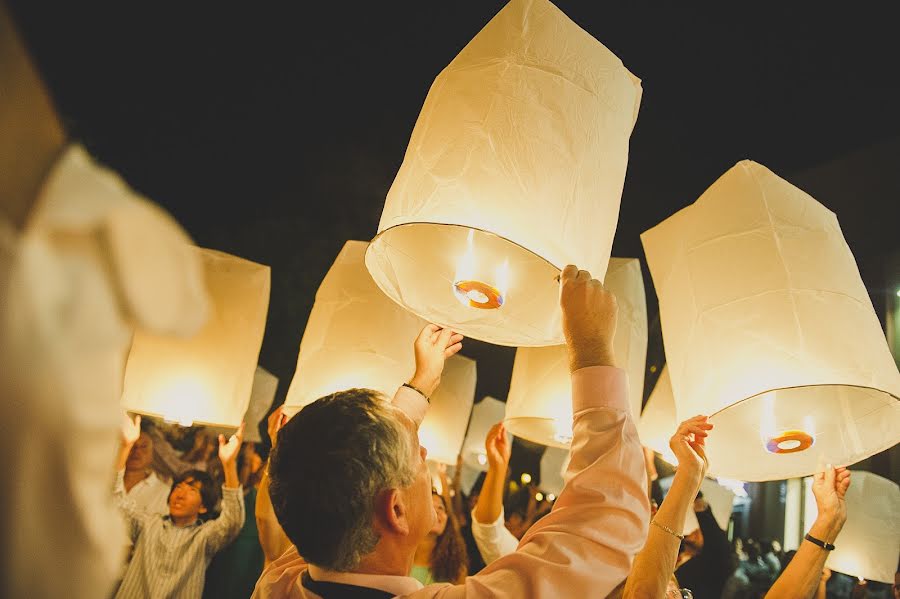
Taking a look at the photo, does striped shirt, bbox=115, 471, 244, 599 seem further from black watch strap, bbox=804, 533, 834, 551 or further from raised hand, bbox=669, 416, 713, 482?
black watch strap, bbox=804, 533, 834, 551

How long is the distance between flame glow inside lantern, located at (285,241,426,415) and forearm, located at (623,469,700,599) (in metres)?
1.17

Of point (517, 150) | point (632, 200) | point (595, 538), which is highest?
point (632, 200)

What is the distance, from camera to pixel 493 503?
262 centimetres

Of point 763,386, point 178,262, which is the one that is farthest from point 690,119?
point 178,262

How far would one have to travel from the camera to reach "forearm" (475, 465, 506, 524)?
2572mm

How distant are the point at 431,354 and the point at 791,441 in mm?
1274

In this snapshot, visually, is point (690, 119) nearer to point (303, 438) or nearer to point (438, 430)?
point (438, 430)

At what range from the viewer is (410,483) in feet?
4.44

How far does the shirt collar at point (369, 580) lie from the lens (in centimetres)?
123

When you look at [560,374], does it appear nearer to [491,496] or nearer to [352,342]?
[491,496]

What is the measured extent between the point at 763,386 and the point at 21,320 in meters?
1.78

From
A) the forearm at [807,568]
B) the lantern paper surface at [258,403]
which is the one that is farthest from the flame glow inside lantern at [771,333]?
the lantern paper surface at [258,403]

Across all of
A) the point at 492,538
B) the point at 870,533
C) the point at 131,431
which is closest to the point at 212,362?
the point at 131,431

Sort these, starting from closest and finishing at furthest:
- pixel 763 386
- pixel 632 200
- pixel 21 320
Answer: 1. pixel 21 320
2. pixel 763 386
3. pixel 632 200
